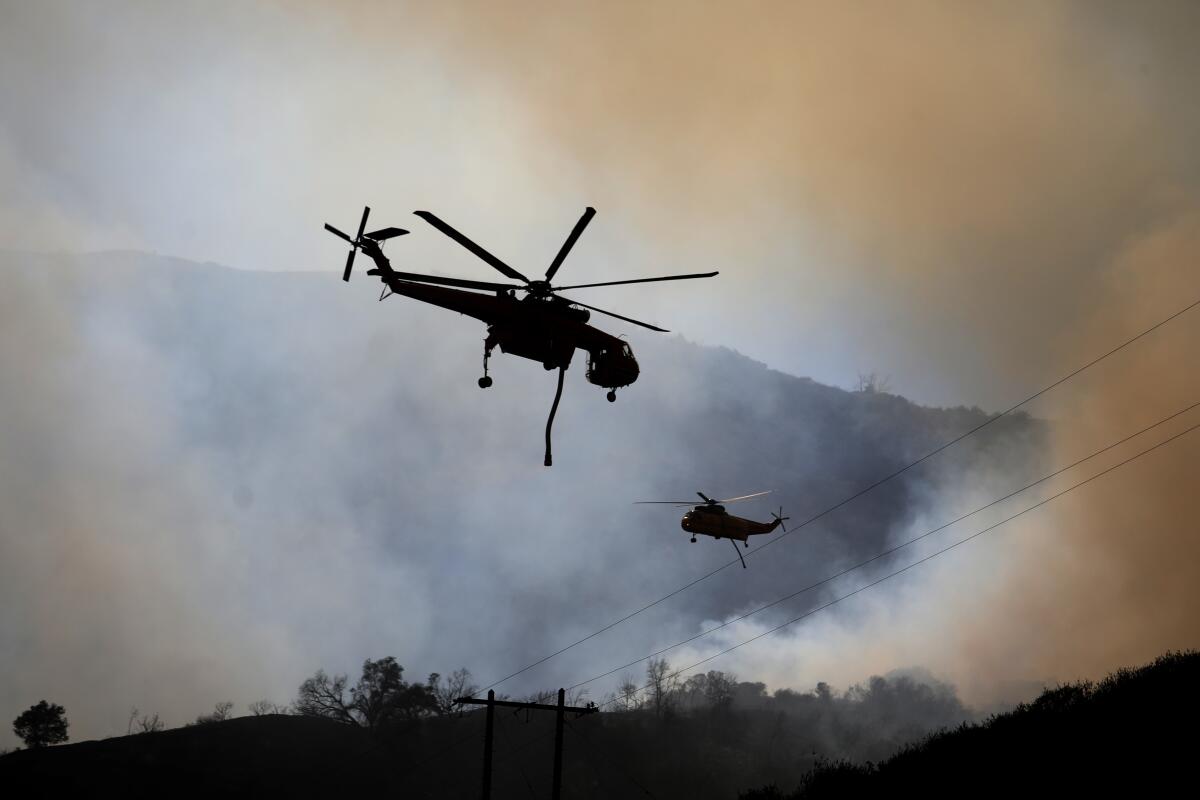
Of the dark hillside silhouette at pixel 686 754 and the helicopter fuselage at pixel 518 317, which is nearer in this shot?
the helicopter fuselage at pixel 518 317

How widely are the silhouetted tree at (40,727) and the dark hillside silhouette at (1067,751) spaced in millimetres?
103670

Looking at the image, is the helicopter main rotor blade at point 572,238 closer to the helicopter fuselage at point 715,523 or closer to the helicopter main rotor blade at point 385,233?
the helicopter main rotor blade at point 385,233

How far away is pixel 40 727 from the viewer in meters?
105

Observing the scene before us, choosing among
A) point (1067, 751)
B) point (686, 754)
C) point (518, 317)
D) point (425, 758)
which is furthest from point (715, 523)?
point (686, 754)

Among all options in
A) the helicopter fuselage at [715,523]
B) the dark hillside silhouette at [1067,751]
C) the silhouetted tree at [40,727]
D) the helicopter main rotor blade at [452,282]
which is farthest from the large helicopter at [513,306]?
the silhouetted tree at [40,727]

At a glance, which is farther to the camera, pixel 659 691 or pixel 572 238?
pixel 659 691

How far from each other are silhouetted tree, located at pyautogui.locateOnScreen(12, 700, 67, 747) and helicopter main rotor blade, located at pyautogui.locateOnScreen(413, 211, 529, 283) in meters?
112

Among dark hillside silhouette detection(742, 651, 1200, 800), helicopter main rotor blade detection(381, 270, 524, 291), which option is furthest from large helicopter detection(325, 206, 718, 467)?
dark hillside silhouette detection(742, 651, 1200, 800)

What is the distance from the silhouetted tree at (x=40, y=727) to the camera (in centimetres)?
10381

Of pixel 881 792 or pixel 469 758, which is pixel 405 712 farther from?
pixel 881 792

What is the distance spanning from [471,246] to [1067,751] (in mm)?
25477

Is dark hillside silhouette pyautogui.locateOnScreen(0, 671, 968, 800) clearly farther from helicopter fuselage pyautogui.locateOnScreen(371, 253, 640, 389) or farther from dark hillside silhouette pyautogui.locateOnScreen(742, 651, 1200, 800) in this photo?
helicopter fuselage pyautogui.locateOnScreen(371, 253, 640, 389)

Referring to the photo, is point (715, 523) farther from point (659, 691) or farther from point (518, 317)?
point (659, 691)

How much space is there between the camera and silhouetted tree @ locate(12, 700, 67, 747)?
4087 inches
